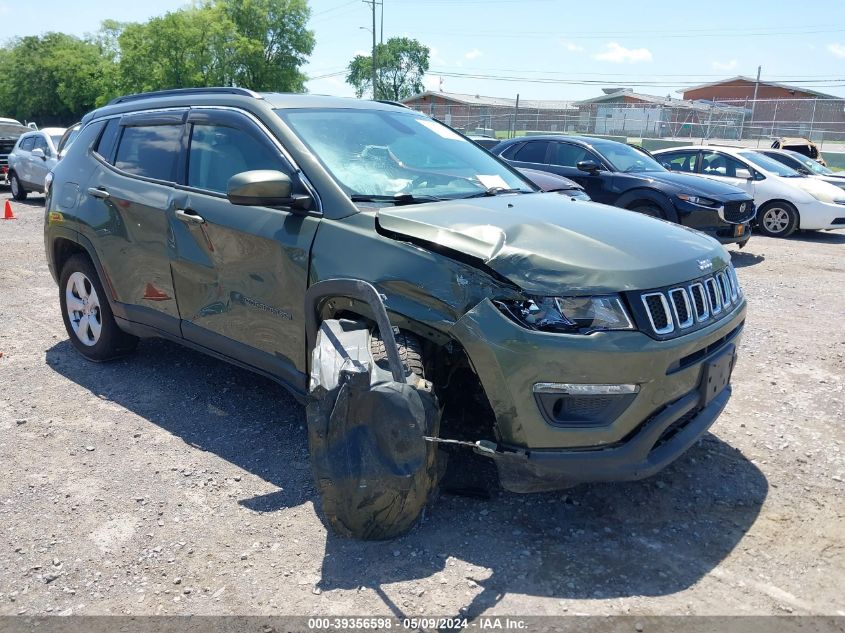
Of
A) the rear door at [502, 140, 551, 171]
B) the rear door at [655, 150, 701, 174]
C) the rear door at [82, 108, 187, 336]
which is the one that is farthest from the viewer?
the rear door at [655, 150, 701, 174]

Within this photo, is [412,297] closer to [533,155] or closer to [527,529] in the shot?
[527,529]

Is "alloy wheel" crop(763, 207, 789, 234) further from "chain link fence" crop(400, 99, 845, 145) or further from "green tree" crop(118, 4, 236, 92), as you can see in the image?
"green tree" crop(118, 4, 236, 92)

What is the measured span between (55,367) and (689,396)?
4.40 meters

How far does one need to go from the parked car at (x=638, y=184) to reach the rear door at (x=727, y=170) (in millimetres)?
2245

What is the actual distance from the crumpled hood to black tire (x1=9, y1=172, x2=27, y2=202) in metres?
15.6

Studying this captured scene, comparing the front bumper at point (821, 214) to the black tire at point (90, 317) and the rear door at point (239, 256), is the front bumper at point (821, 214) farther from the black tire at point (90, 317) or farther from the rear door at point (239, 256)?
the black tire at point (90, 317)

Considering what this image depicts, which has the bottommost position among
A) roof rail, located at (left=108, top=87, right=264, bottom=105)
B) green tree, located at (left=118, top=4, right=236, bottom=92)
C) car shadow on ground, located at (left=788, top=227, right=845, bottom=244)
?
car shadow on ground, located at (left=788, top=227, right=845, bottom=244)

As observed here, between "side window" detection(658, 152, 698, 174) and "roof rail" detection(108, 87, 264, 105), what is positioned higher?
"roof rail" detection(108, 87, 264, 105)

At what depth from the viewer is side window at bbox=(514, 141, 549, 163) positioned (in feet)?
35.3

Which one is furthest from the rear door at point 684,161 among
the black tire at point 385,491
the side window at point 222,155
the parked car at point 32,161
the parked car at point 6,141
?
the parked car at point 6,141

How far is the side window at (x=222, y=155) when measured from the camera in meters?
3.74

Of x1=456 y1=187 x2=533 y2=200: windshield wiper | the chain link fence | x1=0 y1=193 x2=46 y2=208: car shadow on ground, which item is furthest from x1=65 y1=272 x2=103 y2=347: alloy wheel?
the chain link fence

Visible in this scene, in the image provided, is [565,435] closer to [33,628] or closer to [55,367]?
[33,628]

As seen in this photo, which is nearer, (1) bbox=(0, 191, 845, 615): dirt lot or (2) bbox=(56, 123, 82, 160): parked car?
(1) bbox=(0, 191, 845, 615): dirt lot
